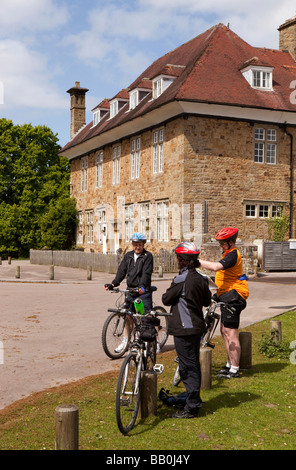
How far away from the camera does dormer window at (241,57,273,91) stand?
99.4 ft

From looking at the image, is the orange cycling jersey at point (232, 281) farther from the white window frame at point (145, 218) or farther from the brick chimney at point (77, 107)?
the brick chimney at point (77, 107)

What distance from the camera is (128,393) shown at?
5.65m

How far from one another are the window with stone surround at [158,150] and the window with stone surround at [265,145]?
4.88m

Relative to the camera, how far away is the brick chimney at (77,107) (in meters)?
47.8

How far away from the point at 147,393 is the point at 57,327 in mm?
6169

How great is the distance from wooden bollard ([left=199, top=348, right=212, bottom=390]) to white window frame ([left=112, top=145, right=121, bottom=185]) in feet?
97.5

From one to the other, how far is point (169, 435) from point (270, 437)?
95cm

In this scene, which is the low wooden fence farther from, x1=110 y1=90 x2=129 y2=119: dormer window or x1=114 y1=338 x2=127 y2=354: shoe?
x1=114 y1=338 x2=127 y2=354: shoe

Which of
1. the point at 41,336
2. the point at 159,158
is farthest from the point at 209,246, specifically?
the point at 41,336

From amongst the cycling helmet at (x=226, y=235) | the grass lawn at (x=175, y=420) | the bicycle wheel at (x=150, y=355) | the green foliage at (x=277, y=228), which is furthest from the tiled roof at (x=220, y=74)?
the bicycle wheel at (x=150, y=355)

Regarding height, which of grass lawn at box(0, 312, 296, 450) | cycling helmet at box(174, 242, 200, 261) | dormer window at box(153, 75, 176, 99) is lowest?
grass lawn at box(0, 312, 296, 450)

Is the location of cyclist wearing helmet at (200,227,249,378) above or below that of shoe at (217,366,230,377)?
above

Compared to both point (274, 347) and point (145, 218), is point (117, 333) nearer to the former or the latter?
point (274, 347)

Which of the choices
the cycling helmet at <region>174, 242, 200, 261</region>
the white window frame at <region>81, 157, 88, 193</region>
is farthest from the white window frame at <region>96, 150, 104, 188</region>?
the cycling helmet at <region>174, 242, 200, 261</region>
